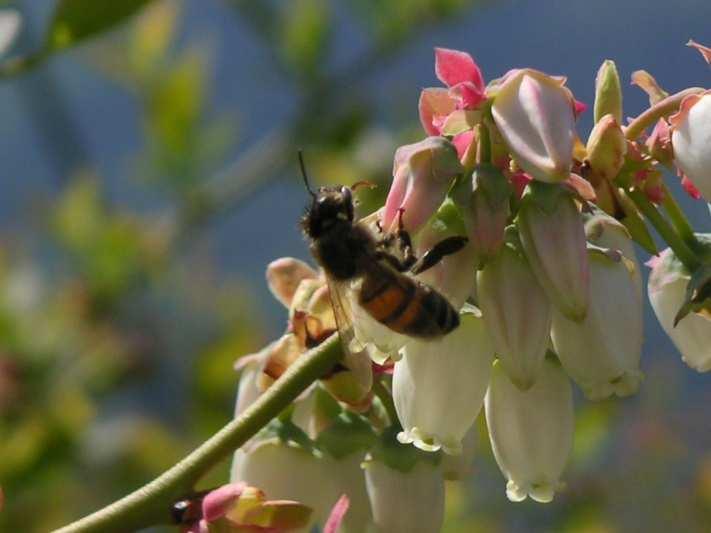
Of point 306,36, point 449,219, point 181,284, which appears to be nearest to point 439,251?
point 449,219

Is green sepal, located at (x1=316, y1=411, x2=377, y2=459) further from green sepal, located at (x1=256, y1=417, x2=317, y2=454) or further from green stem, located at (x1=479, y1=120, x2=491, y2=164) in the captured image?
green stem, located at (x1=479, y1=120, x2=491, y2=164)

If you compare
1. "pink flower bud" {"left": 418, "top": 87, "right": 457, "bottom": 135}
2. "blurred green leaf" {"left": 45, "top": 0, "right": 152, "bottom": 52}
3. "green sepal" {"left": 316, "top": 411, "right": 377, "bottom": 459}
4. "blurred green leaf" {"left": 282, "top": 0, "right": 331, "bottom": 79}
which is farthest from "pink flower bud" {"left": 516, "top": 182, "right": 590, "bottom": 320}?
"blurred green leaf" {"left": 282, "top": 0, "right": 331, "bottom": 79}

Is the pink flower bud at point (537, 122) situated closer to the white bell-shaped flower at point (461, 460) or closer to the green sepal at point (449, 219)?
the green sepal at point (449, 219)

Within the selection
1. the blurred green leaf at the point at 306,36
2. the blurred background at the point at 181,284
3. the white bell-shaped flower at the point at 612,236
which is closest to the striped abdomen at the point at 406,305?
the white bell-shaped flower at the point at 612,236

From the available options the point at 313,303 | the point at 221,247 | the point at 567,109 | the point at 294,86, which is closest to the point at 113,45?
the point at 294,86

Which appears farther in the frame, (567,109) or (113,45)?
(113,45)

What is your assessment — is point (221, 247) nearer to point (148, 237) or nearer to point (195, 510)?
point (148, 237)

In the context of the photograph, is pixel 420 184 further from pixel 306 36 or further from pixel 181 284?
pixel 181 284
